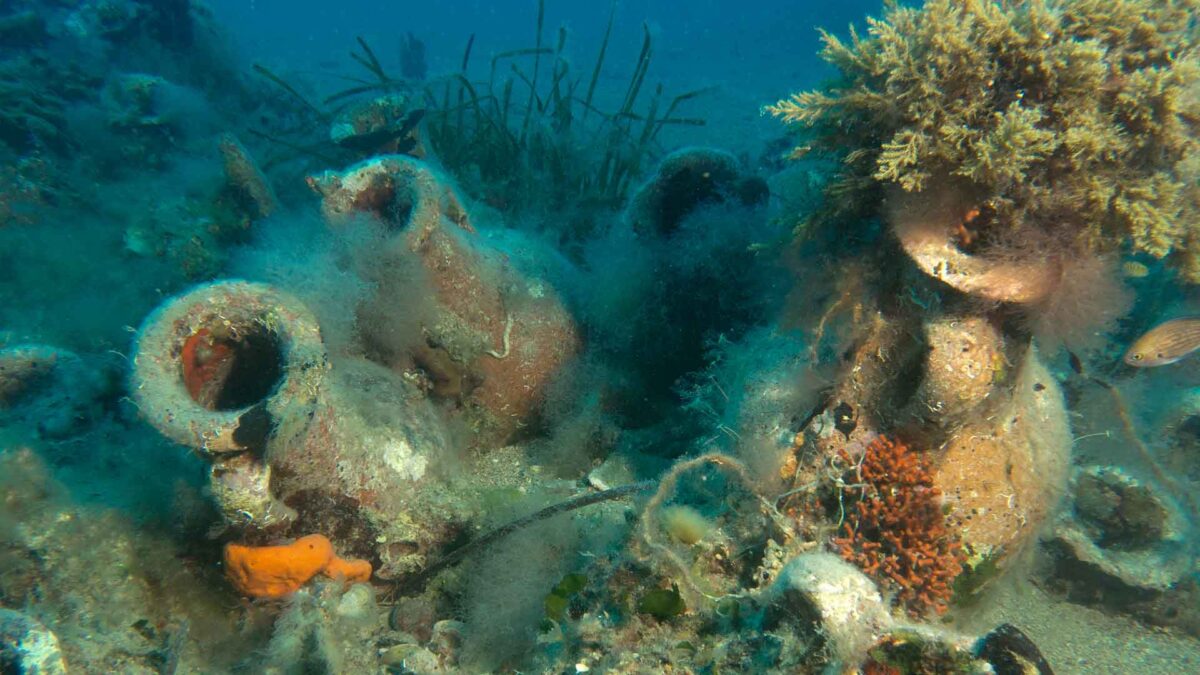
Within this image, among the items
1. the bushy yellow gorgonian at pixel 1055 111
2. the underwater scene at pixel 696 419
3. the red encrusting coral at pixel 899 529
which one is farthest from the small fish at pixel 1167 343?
the red encrusting coral at pixel 899 529

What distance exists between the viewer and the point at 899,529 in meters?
3.08

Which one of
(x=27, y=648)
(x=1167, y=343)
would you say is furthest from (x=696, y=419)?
(x=1167, y=343)

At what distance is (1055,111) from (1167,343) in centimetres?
353

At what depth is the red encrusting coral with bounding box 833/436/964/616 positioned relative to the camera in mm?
3041

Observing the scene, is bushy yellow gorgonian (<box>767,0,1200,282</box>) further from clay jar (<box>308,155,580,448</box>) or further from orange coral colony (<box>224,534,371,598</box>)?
orange coral colony (<box>224,534,371,598</box>)

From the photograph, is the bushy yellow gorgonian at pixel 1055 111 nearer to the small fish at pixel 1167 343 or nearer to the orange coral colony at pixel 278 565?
the small fish at pixel 1167 343

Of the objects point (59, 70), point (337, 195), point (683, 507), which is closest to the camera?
point (683, 507)

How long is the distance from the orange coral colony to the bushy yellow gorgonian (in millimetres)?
3451

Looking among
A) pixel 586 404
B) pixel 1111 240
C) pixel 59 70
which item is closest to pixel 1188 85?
pixel 1111 240

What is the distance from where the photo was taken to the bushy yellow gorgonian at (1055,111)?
2383mm

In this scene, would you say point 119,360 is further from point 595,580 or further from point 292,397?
point 595,580

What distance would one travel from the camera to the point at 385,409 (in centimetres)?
351

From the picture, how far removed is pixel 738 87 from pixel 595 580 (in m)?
20.8

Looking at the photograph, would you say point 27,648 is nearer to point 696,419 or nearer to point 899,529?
point 696,419
